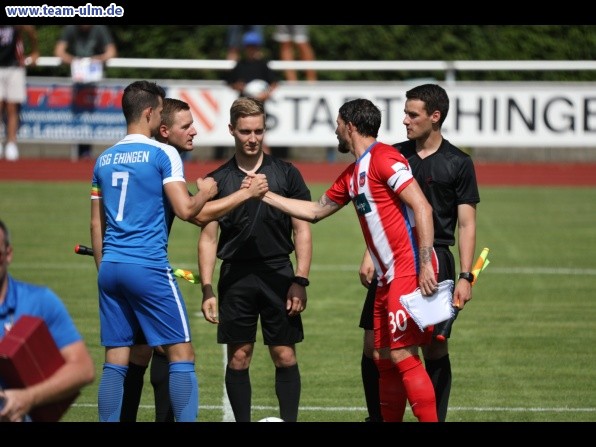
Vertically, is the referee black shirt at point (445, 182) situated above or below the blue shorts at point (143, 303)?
above

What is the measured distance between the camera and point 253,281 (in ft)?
25.6

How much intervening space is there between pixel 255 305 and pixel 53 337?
266 centimetres

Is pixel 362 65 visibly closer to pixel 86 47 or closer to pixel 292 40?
pixel 292 40

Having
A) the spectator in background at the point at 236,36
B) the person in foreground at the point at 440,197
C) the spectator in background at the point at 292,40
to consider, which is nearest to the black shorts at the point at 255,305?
the person in foreground at the point at 440,197

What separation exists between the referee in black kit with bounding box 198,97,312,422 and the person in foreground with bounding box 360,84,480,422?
22.1 inches

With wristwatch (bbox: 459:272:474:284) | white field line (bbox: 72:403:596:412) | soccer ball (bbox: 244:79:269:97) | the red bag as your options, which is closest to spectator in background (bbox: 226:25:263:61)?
soccer ball (bbox: 244:79:269:97)

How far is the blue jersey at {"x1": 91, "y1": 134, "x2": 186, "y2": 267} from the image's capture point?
7016 millimetres

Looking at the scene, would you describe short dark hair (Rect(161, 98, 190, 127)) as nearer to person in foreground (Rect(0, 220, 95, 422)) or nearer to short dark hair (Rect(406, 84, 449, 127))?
short dark hair (Rect(406, 84, 449, 127))

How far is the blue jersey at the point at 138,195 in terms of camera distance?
7016 millimetres

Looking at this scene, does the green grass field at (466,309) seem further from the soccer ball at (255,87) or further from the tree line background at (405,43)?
the tree line background at (405,43)

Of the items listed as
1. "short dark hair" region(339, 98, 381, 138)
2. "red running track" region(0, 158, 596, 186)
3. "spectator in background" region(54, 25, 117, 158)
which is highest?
"spectator in background" region(54, 25, 117, 158)

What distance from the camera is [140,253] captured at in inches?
277

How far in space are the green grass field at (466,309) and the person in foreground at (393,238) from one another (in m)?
1.34
